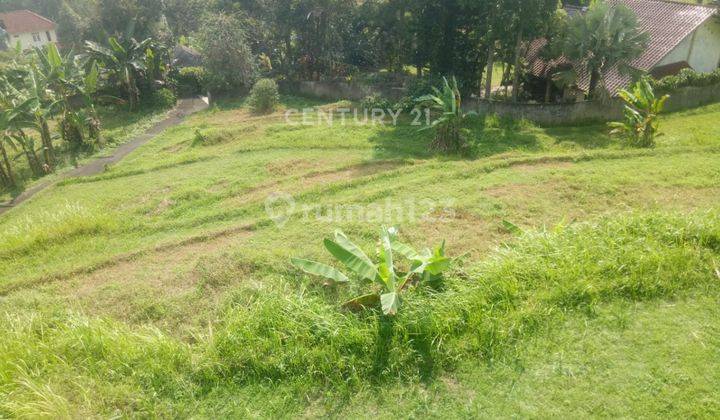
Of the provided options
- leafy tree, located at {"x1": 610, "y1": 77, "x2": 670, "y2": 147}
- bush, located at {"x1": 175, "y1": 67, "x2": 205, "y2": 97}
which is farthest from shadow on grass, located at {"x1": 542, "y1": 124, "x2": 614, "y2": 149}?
bush, located at {"x1": 175, "y1": 67, "x2": 205, "y2": 97}

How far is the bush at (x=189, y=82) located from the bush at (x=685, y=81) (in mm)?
20913

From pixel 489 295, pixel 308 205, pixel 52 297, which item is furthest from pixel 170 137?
Answer: pixel 489 295

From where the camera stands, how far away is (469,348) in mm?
5469

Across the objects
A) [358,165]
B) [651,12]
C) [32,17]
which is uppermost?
[32,17]

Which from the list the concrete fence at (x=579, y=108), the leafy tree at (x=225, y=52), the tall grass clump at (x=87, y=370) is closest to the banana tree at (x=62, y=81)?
the leafy tree at (x=225, y=52)

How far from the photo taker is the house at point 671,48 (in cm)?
1731

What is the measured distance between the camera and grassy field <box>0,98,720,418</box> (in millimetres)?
5023

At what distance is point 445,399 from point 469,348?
0.74 meters

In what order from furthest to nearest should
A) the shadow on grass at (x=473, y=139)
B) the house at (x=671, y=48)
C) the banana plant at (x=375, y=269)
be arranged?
the house at (x=671, y=48) < the shadow on grass at (x=473, y=139) < the banana plant at (x=375, y=269)

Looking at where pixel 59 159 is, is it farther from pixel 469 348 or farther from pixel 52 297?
pixel 469 348

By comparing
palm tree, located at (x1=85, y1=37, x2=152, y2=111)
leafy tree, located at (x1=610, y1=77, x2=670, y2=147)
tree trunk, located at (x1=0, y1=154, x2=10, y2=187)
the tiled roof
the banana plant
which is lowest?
tree trunk, located at (x1=0, y1=154, x2=10, y2=187)

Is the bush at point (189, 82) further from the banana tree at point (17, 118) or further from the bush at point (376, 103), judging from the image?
the bush at point (376, 103)

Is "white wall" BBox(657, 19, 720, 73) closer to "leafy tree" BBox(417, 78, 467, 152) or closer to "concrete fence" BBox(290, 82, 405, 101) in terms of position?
"leafy tree" BBox(417, 78, 467, 152)

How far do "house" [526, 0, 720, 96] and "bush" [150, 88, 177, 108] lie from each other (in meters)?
16.9
